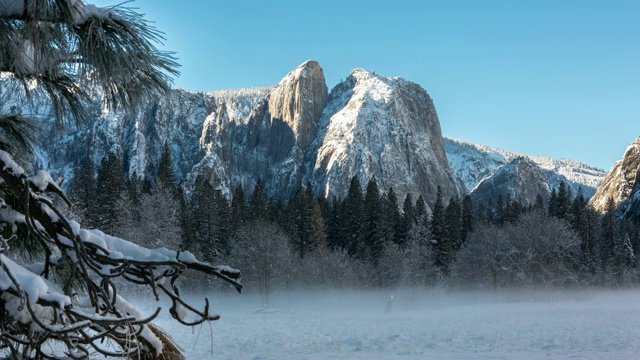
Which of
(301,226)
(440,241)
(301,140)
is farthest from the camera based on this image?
(301,140)

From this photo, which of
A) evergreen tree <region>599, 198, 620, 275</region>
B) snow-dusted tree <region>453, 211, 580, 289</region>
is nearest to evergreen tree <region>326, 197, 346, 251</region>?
snow-dusted tree <region>453, 211, 580, 289</region>

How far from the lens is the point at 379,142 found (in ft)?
531

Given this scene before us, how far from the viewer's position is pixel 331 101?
18612 centimetres

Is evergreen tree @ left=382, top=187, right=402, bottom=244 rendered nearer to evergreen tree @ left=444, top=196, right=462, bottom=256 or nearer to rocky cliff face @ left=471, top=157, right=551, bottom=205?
evergreen tree @ left=444, top=196, right=462, bottom=256

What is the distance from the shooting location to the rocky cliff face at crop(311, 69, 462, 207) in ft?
504

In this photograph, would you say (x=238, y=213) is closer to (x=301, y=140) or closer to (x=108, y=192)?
(x=108, y=192)

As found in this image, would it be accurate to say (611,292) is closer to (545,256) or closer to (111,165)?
(545,256)

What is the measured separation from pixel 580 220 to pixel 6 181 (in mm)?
86692

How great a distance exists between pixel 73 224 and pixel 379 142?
160 metres

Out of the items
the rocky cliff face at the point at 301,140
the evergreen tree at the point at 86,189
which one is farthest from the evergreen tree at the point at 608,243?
the evergreen tree at the point at 86,189

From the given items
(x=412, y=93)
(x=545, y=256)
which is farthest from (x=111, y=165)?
(x=412, y=93)

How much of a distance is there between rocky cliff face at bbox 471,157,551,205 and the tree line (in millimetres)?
92634

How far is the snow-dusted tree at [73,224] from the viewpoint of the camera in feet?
7.81

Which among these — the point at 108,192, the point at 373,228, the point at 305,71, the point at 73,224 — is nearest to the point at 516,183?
the point at 305,71
